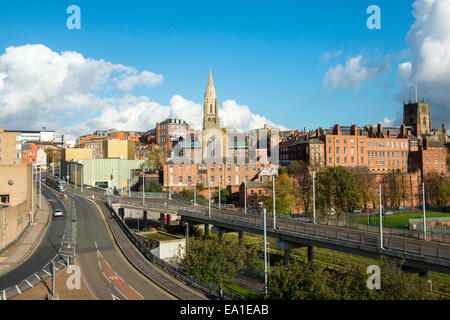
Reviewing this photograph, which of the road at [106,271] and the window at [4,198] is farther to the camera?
the window at [4,198]

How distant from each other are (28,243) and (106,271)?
1553 cm

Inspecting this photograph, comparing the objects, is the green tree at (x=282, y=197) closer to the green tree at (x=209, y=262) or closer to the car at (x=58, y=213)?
the green tree at (x=209, y=262)

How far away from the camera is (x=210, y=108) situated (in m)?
141

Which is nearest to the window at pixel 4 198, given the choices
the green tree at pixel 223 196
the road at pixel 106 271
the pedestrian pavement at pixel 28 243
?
the pedestrian pavement at pixel 28 243

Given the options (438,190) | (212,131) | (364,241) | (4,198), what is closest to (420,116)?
(438,190)

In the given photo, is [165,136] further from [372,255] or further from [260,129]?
[372,255]

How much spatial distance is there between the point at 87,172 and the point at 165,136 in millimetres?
74516

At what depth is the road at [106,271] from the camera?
27750 millimetres

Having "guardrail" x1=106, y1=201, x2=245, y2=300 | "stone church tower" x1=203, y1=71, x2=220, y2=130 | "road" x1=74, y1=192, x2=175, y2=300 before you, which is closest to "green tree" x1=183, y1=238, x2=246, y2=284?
"guardrail" x1=106, y1=201, x2=245, y2=300

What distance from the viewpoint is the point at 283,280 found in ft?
86.9

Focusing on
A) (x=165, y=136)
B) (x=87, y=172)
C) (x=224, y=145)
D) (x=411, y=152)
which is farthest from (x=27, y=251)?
(x=165, y=136)

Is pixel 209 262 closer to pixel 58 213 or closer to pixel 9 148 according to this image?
pixel 58 213

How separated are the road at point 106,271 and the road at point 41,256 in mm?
2397

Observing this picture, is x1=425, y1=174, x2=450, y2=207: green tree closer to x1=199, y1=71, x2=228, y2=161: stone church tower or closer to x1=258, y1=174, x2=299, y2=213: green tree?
x1=258, y1=174, x2=299, y2=213: green tree
